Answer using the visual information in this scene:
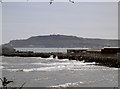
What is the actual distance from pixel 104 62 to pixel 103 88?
112 ft

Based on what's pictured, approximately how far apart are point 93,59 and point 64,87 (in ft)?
137

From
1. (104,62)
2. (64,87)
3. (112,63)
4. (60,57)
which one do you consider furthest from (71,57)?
(64,87)

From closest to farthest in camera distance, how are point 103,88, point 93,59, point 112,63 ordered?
point 103,88 < point 112,63 < point 93,59

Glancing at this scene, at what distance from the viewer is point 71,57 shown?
8225 centimetres

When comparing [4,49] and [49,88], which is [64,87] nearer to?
A: [49,88]

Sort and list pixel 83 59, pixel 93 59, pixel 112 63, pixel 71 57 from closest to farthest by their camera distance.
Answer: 1. pixel 112 63
2. pixel 93 59
3. pixel 83 59
4. pixel 71 57

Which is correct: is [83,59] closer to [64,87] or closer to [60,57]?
[60,57]

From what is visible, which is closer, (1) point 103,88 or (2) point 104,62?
(1) point 103,88

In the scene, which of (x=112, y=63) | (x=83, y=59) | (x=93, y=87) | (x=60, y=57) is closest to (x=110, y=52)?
(x=83, y=59)

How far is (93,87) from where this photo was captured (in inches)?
967

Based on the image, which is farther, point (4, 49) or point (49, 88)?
point (4, 49)

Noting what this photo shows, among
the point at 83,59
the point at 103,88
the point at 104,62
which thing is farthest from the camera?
the point at 83,59

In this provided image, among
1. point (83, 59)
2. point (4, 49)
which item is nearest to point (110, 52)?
point (83, 59)

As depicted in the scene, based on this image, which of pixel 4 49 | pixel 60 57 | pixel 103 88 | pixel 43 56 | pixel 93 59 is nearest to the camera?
pixel 103 88
